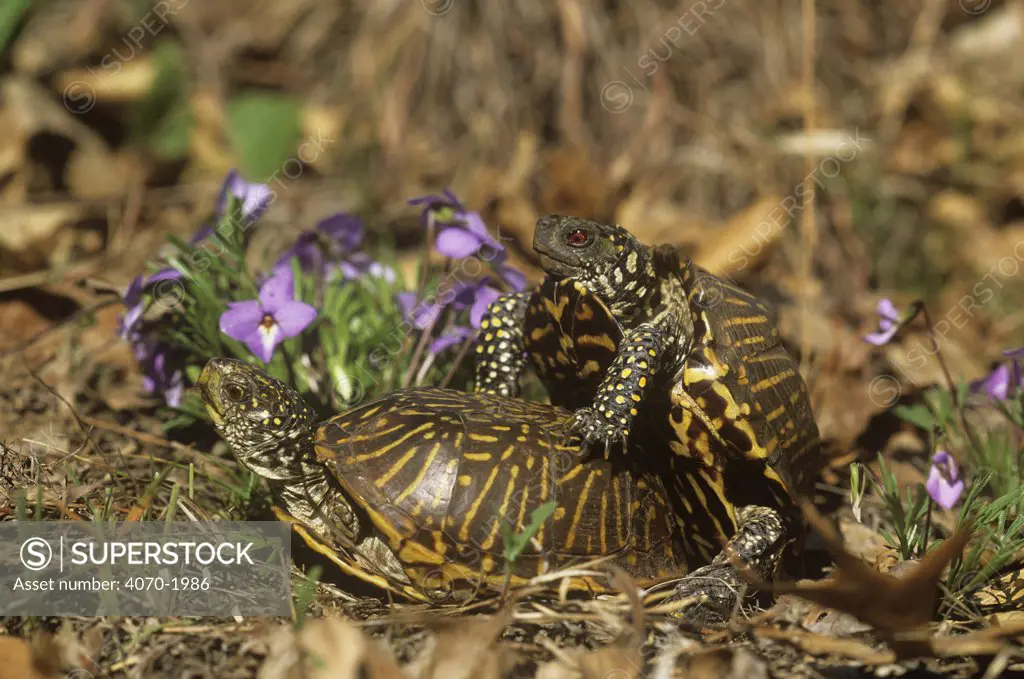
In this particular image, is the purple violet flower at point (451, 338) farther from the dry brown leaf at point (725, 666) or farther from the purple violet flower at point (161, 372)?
the dry brown leaf at point (725, 666)

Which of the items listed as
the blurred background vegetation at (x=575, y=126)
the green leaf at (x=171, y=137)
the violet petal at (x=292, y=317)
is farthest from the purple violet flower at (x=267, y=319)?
the green leaf at (x=171, y=137)

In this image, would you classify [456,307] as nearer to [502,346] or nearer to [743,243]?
[502,346]

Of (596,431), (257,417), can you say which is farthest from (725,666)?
(257,417)

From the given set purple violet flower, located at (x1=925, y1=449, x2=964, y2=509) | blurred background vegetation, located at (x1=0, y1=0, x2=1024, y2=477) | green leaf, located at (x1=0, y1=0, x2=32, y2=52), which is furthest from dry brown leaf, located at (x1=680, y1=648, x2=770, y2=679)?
green leaf, located at (x1=0, y1=0, x2=32, y2=52)

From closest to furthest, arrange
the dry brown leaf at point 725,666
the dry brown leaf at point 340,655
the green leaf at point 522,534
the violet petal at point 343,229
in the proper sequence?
the dry brown leaf at point 340,655 → the dry brown leaf at point 725,666 → the green leaf at point 522,534 → the violet petal at point 343,229

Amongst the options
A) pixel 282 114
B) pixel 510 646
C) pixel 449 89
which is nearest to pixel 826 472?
pixel 510 646

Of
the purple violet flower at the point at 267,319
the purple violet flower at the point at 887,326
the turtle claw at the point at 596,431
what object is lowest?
the turtle claw at the point at 596,431

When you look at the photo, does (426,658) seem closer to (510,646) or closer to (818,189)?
(510,646)
